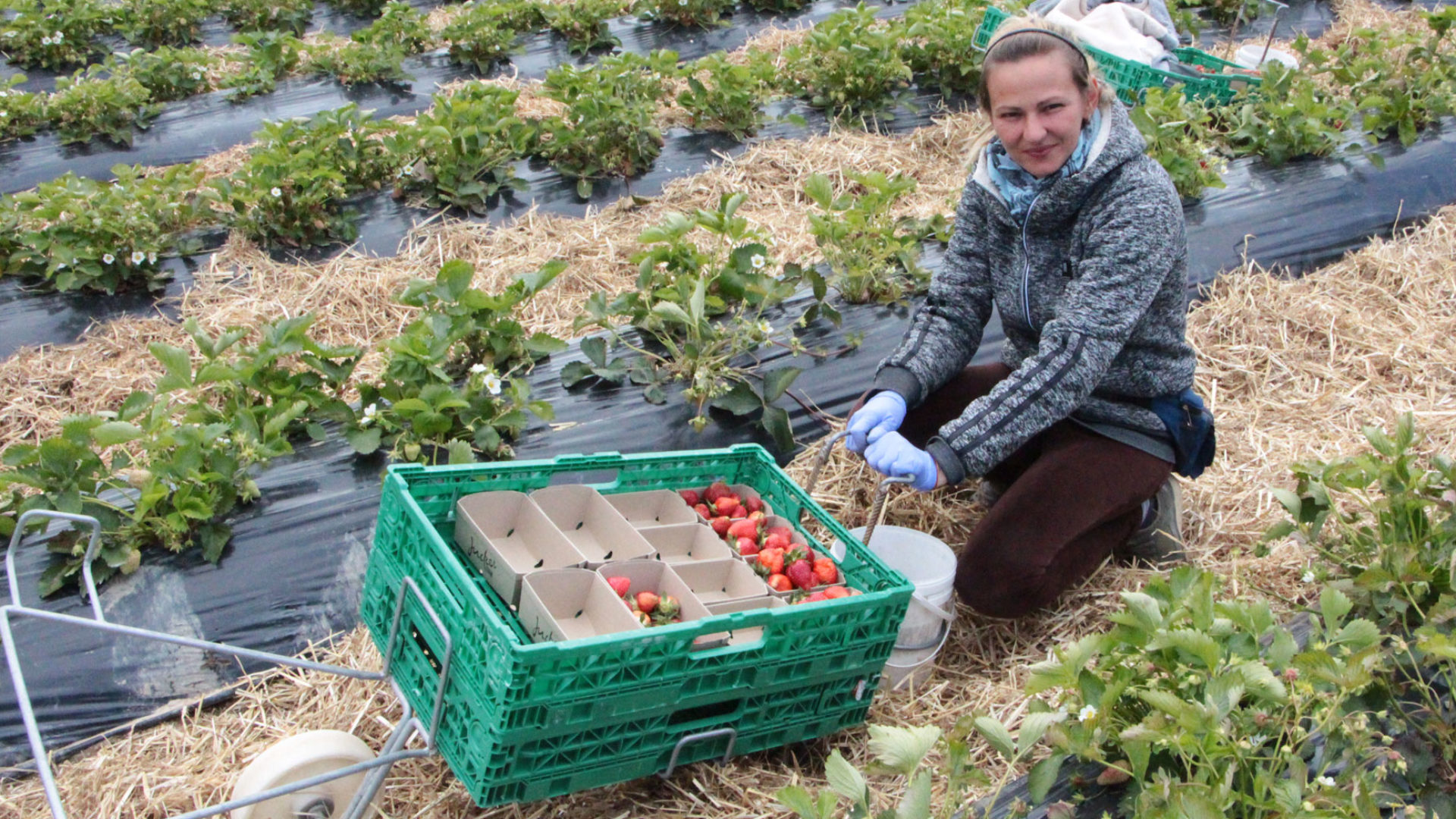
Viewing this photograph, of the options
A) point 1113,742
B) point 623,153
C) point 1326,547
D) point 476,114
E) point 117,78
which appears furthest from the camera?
point 117,78

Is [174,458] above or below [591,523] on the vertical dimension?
below

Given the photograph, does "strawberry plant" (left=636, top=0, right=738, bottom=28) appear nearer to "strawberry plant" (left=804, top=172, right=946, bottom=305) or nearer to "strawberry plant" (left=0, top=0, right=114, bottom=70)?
"strawberry plant" (left=0, top=0, right=114, bottom=70)

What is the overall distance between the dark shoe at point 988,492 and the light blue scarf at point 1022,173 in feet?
2.45

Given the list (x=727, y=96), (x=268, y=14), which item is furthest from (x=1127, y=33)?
(x=268, y=14)

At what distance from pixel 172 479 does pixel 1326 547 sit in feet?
7.97

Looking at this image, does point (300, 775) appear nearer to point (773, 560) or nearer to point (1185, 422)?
point (773, 560)

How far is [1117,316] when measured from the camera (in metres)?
2.36

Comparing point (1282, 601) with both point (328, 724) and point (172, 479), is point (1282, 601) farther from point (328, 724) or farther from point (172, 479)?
point (172, 479)

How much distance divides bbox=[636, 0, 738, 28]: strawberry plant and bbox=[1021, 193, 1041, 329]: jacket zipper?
4.61 metres

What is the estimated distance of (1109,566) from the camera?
2.82 metres

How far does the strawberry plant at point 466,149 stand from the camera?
441cm

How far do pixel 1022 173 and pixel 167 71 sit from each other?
497cm

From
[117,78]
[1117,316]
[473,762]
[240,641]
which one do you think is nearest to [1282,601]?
[1117,316]

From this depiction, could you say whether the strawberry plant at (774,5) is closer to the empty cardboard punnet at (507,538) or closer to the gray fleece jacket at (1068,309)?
the gray fleece jacket at (1068,309)
